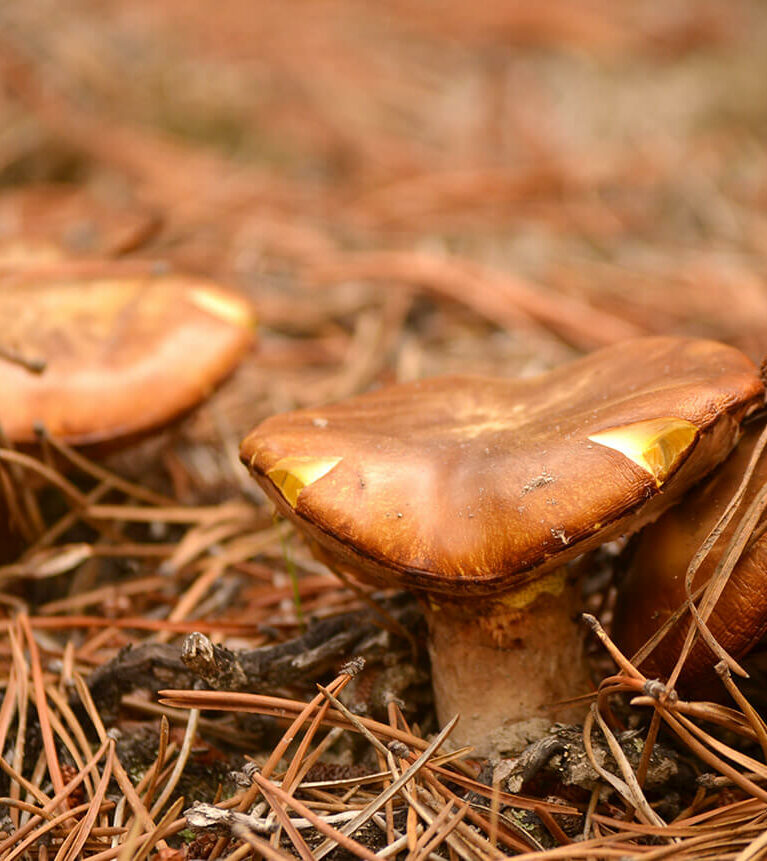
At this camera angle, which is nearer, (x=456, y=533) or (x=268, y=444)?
(x=456, y=533)

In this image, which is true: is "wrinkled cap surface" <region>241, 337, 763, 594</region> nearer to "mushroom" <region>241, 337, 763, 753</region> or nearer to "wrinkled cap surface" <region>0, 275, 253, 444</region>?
"mushroom" <region>241, 337, 763, 753</region>

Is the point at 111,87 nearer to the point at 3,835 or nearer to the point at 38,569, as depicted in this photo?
the point at 38,569

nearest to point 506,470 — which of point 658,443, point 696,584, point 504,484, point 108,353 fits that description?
point 504,484

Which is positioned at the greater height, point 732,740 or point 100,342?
point 100,342

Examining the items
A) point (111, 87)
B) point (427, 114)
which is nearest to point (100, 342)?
point (111, 87)

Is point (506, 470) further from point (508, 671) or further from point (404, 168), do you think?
point (404, 168)

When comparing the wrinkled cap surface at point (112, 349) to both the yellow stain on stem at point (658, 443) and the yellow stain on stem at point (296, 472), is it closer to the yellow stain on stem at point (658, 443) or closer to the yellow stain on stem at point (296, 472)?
the yellow stain on stem at point (296, 472)
